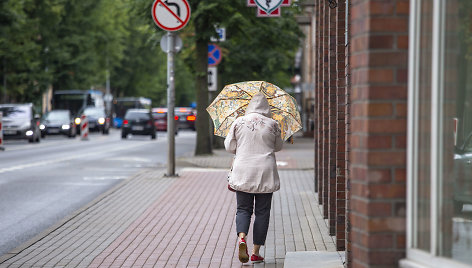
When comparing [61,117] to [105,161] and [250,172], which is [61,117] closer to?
[105,161]

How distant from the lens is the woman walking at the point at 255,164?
7.36 metres

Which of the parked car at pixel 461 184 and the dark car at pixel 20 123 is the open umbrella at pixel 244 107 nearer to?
the parked car at pixel 461 184

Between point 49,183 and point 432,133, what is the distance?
12.8 m

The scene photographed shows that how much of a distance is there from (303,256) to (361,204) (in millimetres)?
3122

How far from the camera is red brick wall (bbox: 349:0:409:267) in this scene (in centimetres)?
424

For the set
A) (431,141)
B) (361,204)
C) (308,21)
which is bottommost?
(361,204)

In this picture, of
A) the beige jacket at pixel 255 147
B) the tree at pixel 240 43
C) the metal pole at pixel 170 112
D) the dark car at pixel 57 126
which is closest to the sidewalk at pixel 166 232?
the beige jacket at pixel 255 147

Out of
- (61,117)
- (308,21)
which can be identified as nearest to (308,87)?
(308,21)

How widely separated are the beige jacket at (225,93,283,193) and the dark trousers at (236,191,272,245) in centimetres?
15

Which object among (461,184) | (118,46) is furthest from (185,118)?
(461,184)

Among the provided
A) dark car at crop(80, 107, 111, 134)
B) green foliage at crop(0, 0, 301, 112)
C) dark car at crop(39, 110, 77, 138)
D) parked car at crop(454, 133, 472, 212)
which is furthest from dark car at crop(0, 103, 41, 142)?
parked car at crop(454, 133, 472, 212)

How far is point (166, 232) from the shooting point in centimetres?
940

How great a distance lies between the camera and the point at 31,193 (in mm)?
14227

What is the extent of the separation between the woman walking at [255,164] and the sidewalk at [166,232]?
32cm
